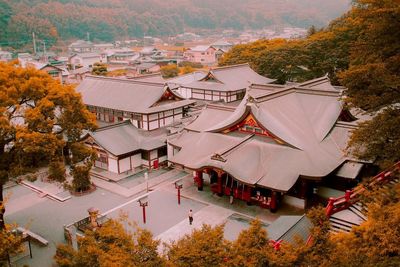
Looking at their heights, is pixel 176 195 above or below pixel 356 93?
below

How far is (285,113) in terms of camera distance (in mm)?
23875

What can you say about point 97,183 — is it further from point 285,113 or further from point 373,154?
point 373,154

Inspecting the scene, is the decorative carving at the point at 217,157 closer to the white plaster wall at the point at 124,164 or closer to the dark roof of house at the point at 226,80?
the white plaster wall at the point at 124,164

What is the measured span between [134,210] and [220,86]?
78.9ft

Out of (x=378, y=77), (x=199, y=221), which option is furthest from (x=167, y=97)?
(x=378, y=77)

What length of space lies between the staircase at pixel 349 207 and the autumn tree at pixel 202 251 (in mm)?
7502

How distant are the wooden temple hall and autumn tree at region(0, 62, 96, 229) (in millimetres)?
9034

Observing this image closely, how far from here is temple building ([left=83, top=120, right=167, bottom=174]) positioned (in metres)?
27.3

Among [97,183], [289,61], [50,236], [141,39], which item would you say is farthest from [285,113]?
[141,39]

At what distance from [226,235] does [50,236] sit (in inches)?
381

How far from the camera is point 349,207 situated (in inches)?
644

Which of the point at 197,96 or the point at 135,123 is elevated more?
the point at 135,123

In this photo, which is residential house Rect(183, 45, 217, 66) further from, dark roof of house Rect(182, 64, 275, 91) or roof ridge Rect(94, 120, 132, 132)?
→ roof ridge Rect(94, 120, 132, 132)

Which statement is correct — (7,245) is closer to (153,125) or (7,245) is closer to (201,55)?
(153,125)
